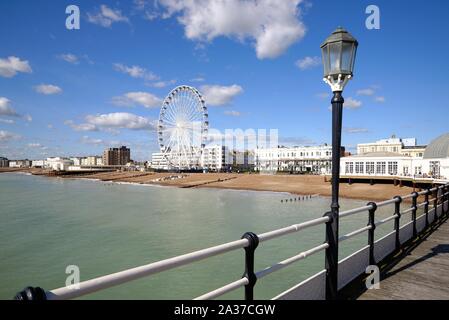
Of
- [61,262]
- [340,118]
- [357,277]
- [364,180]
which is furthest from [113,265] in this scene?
[364,180]

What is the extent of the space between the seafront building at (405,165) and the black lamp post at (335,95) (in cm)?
4887

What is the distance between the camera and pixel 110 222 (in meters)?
25.8

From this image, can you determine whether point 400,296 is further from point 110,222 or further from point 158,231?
point 110,222

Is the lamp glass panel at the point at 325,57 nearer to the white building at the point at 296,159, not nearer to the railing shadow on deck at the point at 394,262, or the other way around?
the railing shadow on deck at the point at 394,262

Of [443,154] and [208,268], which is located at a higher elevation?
[443,154]

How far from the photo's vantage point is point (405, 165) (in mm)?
57812

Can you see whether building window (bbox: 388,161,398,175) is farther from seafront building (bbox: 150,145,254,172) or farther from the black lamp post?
seafront building (bbox: 150,145,254,172)

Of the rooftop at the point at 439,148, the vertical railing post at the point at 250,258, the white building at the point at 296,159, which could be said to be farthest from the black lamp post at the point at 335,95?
the white building at the point at 296,159

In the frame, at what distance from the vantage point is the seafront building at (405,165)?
49.0 metres

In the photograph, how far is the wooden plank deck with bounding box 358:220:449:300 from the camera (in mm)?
4641

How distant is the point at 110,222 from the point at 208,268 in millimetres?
14630

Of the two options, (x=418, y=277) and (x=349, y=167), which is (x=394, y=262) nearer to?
(x=418, y=277)

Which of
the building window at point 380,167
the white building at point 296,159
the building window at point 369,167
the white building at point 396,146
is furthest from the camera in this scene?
the white building at point 296,159

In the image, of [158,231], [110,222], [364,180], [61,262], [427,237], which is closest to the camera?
[427,237]
